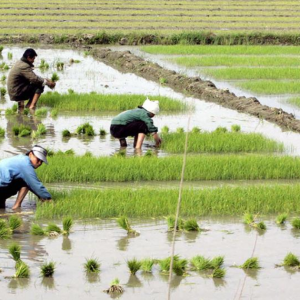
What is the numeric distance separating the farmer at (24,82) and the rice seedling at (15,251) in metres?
6.56

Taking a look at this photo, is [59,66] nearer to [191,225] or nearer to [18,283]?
[191,225]

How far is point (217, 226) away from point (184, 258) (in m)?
1.01

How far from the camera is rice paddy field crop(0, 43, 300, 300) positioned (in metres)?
5.50

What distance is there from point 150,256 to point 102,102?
23.9 feet

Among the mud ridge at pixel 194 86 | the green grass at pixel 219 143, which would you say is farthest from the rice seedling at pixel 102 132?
the mud ridge at pixel 194 86

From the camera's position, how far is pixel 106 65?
18.6 meters

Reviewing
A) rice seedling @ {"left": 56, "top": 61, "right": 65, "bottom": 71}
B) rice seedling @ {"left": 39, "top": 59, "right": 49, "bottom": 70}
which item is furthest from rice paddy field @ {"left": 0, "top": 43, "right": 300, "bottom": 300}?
rice seedling @ {"left": 56, "top": 61, "right": 65, "bottom": 71}

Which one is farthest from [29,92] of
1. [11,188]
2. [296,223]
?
[296,223]

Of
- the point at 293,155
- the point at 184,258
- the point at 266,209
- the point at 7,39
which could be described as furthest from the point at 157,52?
the point at 184,258

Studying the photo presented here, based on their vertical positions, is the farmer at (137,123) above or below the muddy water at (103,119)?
above

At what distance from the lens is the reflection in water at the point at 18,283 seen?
5309 mm

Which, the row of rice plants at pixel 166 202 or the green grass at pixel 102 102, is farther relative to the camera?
the green grass at pixel 102 102

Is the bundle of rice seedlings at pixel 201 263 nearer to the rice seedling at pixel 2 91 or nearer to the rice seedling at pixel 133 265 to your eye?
the rice seedling at pixel 133 265

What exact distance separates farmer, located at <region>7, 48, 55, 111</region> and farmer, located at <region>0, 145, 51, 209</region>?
205 inches
